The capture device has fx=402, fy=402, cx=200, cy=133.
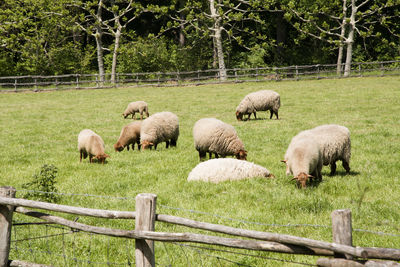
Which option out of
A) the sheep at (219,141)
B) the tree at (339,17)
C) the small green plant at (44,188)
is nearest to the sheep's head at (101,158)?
the sheep at (219,141)

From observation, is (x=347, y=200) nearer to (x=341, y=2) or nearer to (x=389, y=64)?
(x=389, y=64)

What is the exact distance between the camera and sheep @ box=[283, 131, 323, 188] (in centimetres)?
762

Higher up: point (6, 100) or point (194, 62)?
point (194, 62)

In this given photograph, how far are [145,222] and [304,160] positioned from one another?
15.4 feet

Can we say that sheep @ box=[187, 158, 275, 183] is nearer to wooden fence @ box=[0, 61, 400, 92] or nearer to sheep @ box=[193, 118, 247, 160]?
sheep @ box=[193, 118, 247, 160]

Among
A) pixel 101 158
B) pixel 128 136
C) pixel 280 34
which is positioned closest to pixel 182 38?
pixel 280 34

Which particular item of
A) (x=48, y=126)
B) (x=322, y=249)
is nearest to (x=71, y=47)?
(x=48, y=126)

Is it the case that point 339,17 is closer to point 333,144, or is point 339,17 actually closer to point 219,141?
point 219,141

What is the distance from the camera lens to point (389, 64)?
129 ft

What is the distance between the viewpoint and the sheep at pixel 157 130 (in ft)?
41.9

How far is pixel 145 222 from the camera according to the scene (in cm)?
379

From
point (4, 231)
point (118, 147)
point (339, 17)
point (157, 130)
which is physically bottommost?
point (118, 147)

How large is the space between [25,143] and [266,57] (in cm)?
3916

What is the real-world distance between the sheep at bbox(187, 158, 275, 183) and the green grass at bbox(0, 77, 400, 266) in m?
0.33
